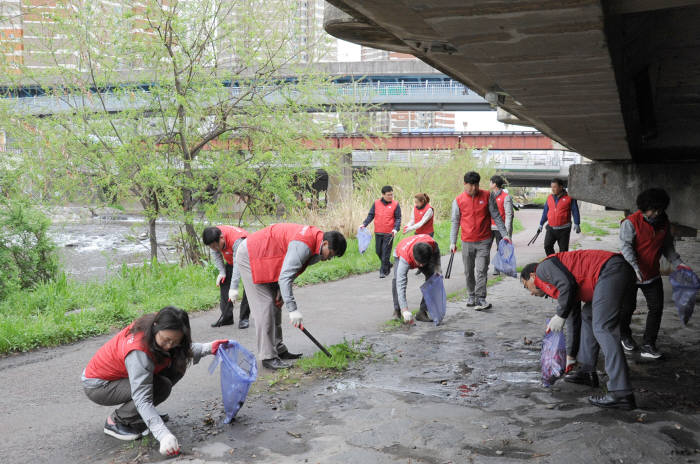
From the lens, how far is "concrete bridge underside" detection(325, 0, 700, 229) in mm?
2568

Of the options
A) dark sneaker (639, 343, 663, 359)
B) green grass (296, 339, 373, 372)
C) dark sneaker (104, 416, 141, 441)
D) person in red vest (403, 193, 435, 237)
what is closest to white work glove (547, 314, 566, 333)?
dark sneaker (639, 343, 663, 359)

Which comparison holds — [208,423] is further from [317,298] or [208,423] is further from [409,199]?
[409,199]

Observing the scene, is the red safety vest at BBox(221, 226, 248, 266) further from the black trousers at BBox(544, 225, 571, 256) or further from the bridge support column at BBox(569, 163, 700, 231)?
the black trousers at BBox(544, 225, 571, 256)

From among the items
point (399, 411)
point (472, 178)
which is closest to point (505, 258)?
point (472, 178)

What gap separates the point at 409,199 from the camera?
70.5ft

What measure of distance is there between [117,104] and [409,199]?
1171cm

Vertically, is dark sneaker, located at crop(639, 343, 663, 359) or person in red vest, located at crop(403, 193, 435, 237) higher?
person in red vest, located at crop(403, 193, 435, 237)

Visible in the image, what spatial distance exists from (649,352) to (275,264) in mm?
3967

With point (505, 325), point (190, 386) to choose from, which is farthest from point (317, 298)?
point (190, 386)

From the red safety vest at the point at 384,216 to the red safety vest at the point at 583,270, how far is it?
6.45 metres

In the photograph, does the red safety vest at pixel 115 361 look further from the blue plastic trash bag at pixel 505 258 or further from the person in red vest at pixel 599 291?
the blue plastic trash bag at pixel 505 258

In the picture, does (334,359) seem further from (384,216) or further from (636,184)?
(636,184)

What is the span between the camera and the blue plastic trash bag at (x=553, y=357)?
507 centimetres

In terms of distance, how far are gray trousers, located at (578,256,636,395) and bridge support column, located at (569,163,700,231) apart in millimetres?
3832
